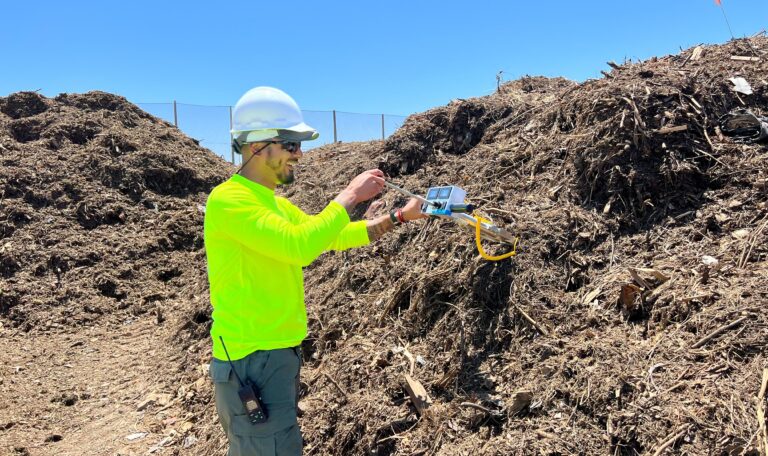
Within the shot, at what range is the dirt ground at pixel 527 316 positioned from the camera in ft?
8.85

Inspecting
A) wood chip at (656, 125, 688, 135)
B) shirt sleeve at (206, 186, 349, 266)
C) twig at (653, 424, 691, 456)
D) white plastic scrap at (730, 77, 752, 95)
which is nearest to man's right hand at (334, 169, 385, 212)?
shirt sleeve at (206, 186, 349, 266)

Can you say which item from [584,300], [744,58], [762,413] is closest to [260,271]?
[584,300]

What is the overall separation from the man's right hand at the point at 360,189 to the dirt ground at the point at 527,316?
53.1 inches

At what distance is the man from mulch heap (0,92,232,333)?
3.92m

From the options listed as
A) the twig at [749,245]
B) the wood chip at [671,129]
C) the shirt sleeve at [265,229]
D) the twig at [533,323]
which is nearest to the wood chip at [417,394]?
the twig at [533,323]

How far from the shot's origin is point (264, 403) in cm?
223

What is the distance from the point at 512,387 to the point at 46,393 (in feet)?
14.9

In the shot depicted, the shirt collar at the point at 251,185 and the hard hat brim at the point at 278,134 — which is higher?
the hard hat brim at the point at 278,134

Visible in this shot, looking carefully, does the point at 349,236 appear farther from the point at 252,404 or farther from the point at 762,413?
the point at 762,413

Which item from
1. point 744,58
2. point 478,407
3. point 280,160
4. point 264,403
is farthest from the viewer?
point 744,58

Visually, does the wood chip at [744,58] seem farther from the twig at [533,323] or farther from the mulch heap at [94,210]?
the mulch heap at [94,210]

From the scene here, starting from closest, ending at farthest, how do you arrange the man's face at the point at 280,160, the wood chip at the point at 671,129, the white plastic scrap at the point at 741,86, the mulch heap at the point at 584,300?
the man's face at the point at 280,160
the mulch heap at the point at 584,300
the wood chip at the point at 671,129
the white plastic scrap at the point at 741,86

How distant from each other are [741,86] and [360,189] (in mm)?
3360

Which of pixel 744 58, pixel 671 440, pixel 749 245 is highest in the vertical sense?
pixel 744 58
